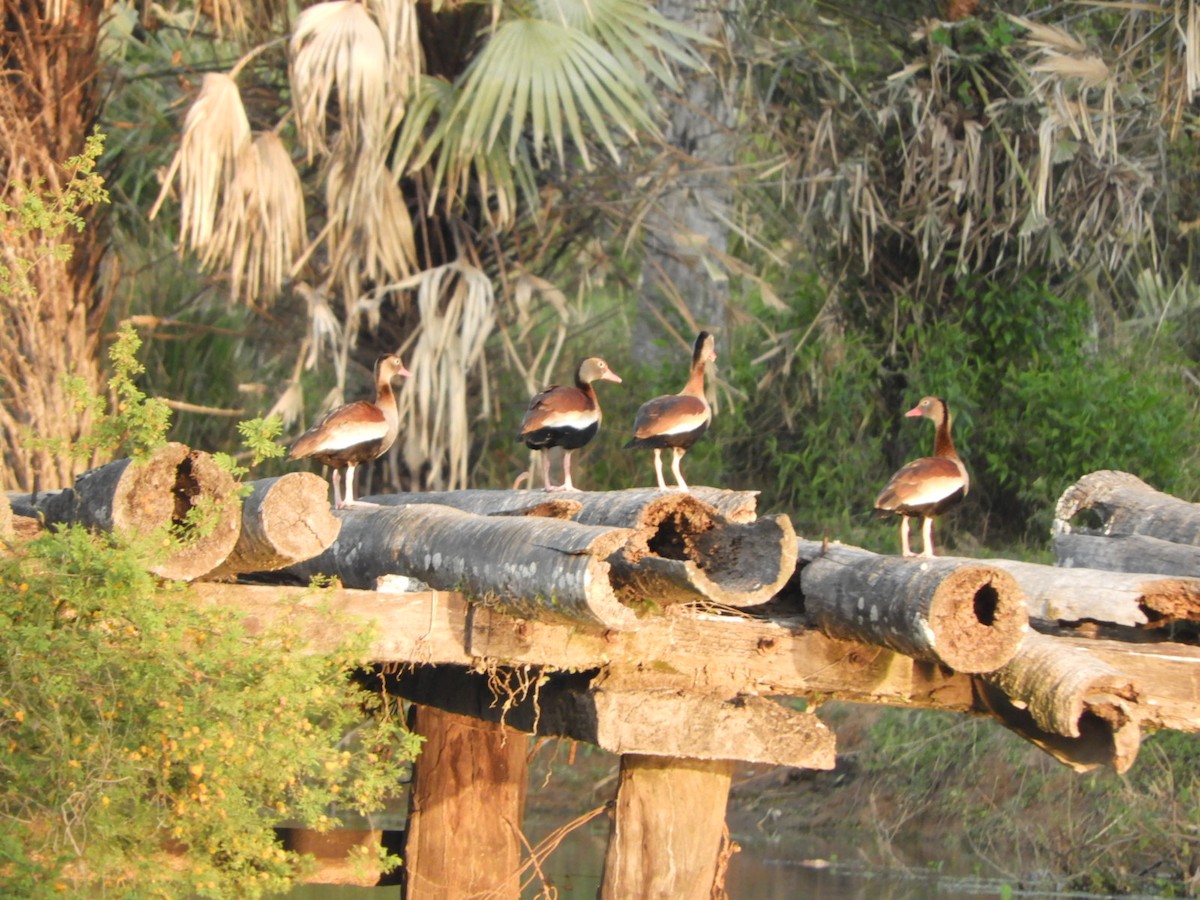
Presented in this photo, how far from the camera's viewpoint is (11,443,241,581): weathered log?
182 inches

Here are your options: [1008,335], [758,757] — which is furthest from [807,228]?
[758,757]

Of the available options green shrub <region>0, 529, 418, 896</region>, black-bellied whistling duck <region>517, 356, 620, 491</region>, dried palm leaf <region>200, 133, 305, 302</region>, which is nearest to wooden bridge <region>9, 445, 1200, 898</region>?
green shrub <region>0, 529, 418, 896</region>

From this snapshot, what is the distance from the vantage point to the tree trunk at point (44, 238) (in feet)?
31.1

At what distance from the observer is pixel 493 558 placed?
511 centimetres

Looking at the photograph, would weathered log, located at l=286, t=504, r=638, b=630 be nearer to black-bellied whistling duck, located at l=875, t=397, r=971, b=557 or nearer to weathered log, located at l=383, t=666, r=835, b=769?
weathered log, located at l=383, t=666, r=835, b=769

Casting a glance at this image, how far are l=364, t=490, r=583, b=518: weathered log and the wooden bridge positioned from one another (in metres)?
0.02

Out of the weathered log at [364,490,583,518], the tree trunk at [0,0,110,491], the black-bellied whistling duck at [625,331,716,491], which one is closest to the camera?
the weathered log at [364,490,583,518]

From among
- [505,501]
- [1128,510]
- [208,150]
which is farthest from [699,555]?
[208,150]

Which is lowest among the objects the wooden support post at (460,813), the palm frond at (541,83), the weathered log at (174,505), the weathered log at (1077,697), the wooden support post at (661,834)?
the wooden support post at (460,813)

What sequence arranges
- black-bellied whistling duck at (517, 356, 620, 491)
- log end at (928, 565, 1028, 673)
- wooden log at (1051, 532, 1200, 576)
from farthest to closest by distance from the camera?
black-bellied whistling duck at (517, 356, 620, 491)
wooden log at (1051, 532, 1200, 576)
log end at (928, 565, 1028, 673)

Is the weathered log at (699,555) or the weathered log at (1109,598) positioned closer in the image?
the weathered log at (699,555)

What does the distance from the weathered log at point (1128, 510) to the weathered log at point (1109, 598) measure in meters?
1.31

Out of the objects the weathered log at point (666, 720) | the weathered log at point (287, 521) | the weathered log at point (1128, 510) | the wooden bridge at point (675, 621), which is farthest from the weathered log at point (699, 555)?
the weathered log at point (1128, 510)

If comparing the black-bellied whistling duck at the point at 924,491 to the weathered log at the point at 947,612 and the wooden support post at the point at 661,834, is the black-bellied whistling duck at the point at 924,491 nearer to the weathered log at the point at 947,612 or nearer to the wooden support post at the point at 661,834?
the weathered log at the point at 947,612
